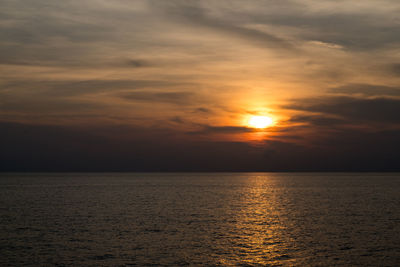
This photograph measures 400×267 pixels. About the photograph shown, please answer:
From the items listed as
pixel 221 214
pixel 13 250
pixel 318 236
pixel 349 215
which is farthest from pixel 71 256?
pixel 349 215

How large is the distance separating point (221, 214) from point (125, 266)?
149ft

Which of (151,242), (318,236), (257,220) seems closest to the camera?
(151,242)

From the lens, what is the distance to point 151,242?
49.2 meters

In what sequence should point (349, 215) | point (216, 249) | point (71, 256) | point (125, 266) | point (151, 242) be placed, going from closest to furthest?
point (125, 266) → point (71, 256) → point (216, 249) → point (151, 242) → point (349, 215)

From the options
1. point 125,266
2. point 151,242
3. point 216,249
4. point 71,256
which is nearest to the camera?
point 125,266

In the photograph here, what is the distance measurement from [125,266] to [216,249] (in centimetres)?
1162

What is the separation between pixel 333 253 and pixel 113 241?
82.5 ft

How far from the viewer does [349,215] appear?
262ft

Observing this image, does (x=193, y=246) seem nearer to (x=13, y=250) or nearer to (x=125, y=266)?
(x=125, y=266)

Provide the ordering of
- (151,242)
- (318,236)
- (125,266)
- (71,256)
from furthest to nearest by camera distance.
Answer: (318,236)
(151,242)
(71,256)
(125,266)

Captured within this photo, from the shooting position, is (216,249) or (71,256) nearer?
(71,256)

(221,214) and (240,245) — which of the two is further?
(221,214)

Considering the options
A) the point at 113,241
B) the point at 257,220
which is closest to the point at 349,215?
the point at 257,220

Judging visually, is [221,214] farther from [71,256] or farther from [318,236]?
[71,256]
